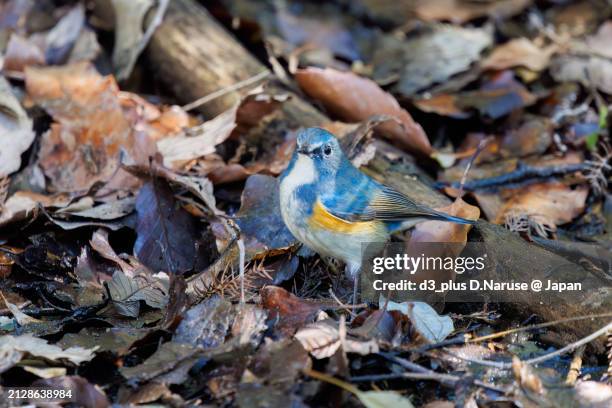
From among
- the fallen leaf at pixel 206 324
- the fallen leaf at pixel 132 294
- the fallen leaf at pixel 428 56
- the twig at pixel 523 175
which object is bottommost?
the twig at pixel 523 175

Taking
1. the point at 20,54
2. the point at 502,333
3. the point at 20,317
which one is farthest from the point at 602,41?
the point at 20,317

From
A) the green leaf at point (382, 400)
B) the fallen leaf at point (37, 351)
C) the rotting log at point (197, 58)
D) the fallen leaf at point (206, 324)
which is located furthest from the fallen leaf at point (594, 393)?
the rotting log at point (197, 58)

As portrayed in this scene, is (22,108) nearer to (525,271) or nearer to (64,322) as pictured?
(64,322)

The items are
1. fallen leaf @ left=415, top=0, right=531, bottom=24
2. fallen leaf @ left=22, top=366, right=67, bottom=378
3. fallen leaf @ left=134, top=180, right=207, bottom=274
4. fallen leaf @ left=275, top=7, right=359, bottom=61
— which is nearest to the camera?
fallen leaf @ left=22, top=366, right=67, bottom=378

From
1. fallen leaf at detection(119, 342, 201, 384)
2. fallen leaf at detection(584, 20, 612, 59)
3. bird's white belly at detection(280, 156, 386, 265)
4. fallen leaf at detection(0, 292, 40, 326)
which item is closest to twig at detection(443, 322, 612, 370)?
bird's white belly at detection(280, 156, 386, 265)

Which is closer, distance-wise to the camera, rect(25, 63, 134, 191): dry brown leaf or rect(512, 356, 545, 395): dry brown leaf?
rect(512, 356, 545, 395): dry brown leaf

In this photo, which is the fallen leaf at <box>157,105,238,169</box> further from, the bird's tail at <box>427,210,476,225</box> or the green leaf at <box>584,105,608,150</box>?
the green leaf at <box>584,105,608,150</box>

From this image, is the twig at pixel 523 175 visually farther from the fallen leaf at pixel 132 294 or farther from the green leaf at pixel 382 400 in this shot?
the green leaf at pixel 382 400

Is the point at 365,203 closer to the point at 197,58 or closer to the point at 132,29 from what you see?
the point at 197,58

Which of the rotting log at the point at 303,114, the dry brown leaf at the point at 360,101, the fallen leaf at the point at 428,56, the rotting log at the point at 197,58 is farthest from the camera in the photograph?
the fallen leaf at the point at 428,56
